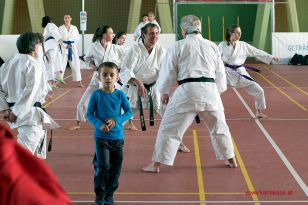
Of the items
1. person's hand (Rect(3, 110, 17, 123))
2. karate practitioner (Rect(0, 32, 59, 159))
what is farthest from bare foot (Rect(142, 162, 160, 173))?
person's hand (Rect(3, 110, 17, 123))

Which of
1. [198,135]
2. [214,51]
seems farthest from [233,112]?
[214,51]

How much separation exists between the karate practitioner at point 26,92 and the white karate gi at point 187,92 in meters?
1.51

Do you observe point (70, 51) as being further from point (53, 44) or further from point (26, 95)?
point (26, 95)

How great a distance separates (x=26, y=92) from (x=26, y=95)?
33mm

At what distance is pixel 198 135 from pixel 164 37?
503 inches

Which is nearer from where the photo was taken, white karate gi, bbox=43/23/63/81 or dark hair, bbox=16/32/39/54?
dark hair, bbox=16/32/39/54

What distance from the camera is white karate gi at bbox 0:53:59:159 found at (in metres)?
5.48

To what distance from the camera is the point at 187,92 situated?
666 centimetres

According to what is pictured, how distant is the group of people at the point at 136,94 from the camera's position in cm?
544

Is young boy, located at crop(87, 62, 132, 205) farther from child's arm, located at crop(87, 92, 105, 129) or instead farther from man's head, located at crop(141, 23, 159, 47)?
man's head, located at crop(141, 23, 159, 47)

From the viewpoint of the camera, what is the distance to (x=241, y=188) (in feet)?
20.4

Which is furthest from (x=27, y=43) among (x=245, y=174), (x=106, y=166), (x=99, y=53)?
(x=99, y=53)

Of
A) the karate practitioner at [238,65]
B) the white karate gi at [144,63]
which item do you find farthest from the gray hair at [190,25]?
the karate practitioner at [238,65]

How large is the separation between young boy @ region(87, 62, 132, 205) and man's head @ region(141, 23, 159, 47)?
2.15 meters
